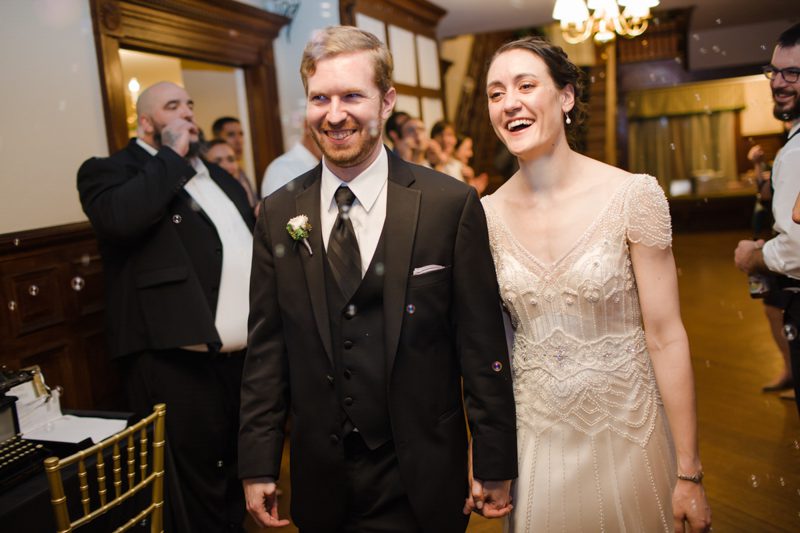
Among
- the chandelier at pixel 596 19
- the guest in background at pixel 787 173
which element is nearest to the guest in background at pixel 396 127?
the chandelier at pixel 596 19

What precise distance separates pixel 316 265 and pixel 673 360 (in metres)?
0.84

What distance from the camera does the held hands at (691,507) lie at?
4.76 ft

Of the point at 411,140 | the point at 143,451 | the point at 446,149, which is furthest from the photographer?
the point at 446,149

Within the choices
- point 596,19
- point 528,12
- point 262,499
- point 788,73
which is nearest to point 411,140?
point 596,19

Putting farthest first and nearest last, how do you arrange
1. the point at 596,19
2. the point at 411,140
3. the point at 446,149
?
the point at 446,149, the point at 411,140, the point at 596,19

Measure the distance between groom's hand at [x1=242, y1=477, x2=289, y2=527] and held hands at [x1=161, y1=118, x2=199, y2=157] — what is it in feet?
5.10

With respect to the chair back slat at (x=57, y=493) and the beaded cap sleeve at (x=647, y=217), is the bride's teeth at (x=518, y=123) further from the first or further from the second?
the chair back slat at (x=57, y=493)

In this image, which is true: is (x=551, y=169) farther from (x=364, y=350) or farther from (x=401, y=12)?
(x=401, y=12)

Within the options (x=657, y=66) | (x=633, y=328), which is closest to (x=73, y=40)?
(x=633, y=328)

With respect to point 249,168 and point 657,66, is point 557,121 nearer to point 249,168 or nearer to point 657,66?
point 249,168

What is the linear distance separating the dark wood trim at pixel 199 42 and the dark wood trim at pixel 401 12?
83 centimetres

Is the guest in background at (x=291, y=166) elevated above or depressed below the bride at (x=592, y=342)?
above

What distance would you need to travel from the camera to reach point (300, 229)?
1473 mm

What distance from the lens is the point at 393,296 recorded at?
143cm
